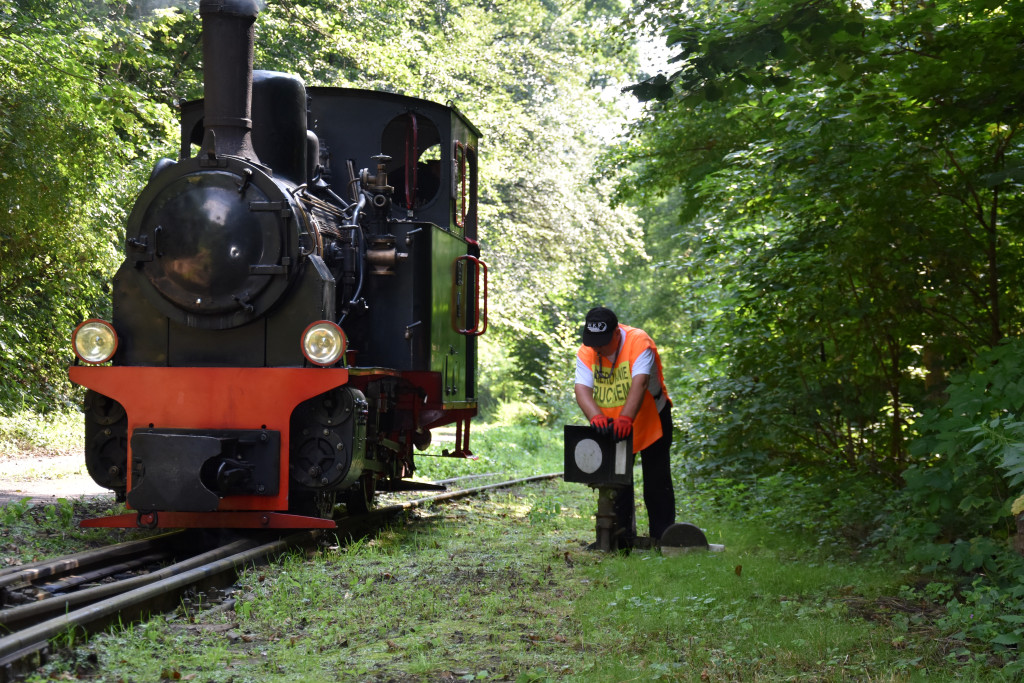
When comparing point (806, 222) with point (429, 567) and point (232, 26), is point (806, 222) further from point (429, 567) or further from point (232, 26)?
point (232, 26)

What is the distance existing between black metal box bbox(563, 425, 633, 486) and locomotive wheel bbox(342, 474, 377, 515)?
2113 mm

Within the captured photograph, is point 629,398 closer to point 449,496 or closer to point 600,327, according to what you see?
point 600,327

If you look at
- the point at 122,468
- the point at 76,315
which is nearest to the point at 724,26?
the point at 122,468

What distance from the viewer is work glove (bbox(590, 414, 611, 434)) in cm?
595

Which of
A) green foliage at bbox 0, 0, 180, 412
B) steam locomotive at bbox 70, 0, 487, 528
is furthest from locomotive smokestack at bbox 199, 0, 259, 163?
green foliage at bbox 0, 0, 180, 412

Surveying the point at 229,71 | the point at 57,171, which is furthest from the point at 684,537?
the point at 57,171

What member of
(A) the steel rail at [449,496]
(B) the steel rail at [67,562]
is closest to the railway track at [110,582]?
(B) the steel rail at [67,562]

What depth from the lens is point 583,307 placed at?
36.5 metres

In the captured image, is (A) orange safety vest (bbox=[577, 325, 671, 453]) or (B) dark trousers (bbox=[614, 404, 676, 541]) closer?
(A) orange safety vest (bbox=[577, 325, 671, 453])

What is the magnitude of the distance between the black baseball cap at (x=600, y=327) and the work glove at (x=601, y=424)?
440 mm

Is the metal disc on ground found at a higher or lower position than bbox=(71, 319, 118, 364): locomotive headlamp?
lower

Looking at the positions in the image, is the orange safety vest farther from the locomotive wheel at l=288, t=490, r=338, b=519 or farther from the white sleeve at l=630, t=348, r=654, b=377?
the locomotive wheel at l=288, t=490, r=338, b=519

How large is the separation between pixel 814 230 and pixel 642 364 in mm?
1509

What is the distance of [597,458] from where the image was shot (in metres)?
6.07
